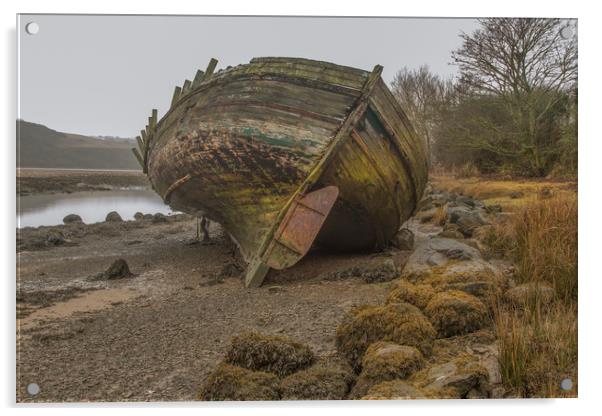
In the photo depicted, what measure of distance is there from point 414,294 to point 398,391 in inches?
35.4

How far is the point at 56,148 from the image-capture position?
3111mm

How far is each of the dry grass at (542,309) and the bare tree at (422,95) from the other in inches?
42.4

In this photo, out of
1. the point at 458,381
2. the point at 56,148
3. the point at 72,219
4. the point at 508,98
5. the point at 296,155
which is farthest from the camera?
the point at 72,219

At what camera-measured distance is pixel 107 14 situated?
9.95ft

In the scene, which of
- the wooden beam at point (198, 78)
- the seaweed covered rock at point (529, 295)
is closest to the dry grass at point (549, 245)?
the seaweed covered rock at point (529, 295)

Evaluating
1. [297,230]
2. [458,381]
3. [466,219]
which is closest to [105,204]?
[297,230]

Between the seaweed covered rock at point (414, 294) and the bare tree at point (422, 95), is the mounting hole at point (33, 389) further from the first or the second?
the bare tree at point (422, 95)

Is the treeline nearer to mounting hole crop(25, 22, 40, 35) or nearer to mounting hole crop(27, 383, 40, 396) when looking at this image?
mounting hole crop(25, 22, 40, 35)

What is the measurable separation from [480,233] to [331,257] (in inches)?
53.5

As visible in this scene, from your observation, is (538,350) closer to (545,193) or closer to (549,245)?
(549,245)

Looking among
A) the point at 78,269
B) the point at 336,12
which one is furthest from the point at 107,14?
the point at 78,269

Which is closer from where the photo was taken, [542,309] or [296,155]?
[542,309]

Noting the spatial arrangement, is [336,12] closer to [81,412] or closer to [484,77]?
[484,77]

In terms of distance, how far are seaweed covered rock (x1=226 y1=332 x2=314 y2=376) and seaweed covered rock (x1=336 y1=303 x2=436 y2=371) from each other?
0.21 m
